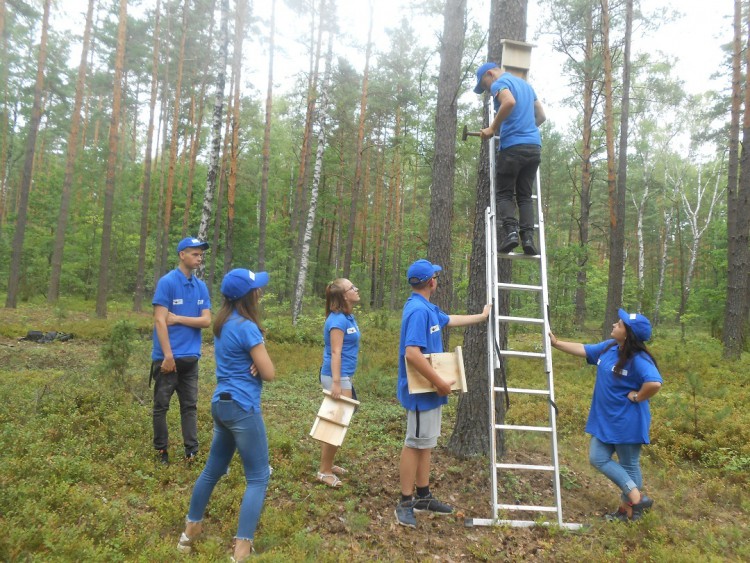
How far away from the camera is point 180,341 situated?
481 cm

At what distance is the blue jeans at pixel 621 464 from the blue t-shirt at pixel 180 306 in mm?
4182

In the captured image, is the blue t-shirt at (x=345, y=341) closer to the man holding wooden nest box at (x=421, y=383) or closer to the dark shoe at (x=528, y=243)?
the man holding wooden nest box at (x=421, y=383)

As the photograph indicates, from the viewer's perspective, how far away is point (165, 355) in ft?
15.1

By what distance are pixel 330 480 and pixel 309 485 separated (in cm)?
22

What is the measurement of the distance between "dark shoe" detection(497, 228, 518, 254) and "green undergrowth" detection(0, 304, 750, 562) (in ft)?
8.17

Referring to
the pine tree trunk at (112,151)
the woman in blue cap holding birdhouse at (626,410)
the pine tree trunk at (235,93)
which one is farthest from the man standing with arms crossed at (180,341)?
the pine tree trunk at (235,93)

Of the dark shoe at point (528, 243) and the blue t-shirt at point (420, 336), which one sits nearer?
the blue t-shirt at point (420, 336)

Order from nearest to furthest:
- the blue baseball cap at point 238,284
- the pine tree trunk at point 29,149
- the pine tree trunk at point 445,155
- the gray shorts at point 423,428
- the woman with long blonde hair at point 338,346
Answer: the blue baseball cap at point 238,284 < the gray shorts at point 423,428 < the woman with long blonde hair at point 338,346 < the pine tree trunk at point 445,155 < the pine tree trunk at point 29,149

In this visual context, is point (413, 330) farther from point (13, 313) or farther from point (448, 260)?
point (13, 313)

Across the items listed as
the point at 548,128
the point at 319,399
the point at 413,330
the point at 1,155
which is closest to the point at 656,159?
the point at 548,128

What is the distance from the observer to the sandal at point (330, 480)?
4660 millimetres

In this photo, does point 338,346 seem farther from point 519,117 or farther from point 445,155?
point 445,155

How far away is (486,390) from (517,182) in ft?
7.62

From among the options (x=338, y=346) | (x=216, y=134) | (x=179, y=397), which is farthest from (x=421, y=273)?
(x=216, y=134)
